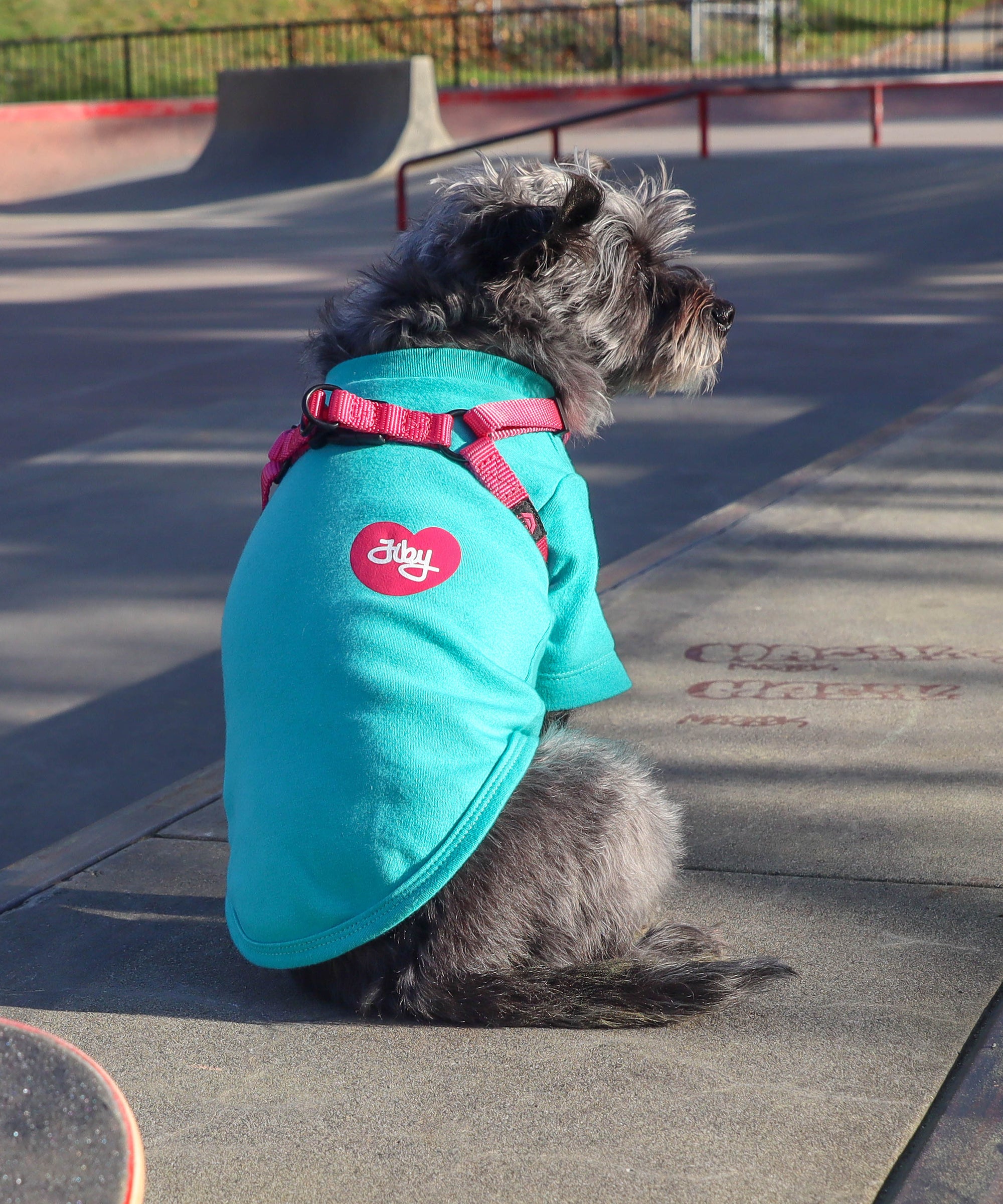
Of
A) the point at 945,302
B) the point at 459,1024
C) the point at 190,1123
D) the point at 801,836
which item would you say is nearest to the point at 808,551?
the point at 801,836

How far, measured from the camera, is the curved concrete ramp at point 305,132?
852 inches

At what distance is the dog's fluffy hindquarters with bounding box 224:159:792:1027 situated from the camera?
261cm

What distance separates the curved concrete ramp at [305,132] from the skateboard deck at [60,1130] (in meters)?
20.4

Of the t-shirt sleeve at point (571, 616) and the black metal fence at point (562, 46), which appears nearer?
the t-shirt sleeve at point (571, 616)

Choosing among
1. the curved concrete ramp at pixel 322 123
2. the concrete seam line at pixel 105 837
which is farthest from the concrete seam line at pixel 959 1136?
the curved concrete ramp at pixel 322 123

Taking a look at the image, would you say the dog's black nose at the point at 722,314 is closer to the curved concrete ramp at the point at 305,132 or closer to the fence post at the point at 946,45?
the curved concrete ramp at the point at 305,132

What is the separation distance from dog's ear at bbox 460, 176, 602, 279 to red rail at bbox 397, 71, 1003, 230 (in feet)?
28.6

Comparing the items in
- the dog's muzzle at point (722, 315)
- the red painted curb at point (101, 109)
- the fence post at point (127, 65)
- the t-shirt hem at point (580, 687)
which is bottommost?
the t-shirt hem at point (580, 687)

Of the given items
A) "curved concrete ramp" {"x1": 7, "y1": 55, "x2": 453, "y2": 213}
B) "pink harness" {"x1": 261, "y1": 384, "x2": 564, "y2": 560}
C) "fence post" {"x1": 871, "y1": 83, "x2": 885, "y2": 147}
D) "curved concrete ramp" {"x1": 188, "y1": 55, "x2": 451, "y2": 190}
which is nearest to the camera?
"pink harness" {"x1": 261, "y1": 384, "x2": 564, "y2": 560}

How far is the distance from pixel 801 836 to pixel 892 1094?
3.57 feet

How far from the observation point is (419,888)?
2.60 metres

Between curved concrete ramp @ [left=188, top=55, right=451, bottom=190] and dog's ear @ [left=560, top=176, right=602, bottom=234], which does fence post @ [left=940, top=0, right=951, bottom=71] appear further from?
dog's ear @ [left=560, top=176, right=602, bottom=234]

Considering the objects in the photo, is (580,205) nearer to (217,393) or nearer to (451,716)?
(451,716)

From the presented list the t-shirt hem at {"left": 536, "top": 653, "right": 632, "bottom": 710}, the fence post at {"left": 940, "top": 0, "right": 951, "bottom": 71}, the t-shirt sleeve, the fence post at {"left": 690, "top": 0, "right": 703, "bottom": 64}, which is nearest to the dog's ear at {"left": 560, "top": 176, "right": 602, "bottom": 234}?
the t-shirt sleeve
